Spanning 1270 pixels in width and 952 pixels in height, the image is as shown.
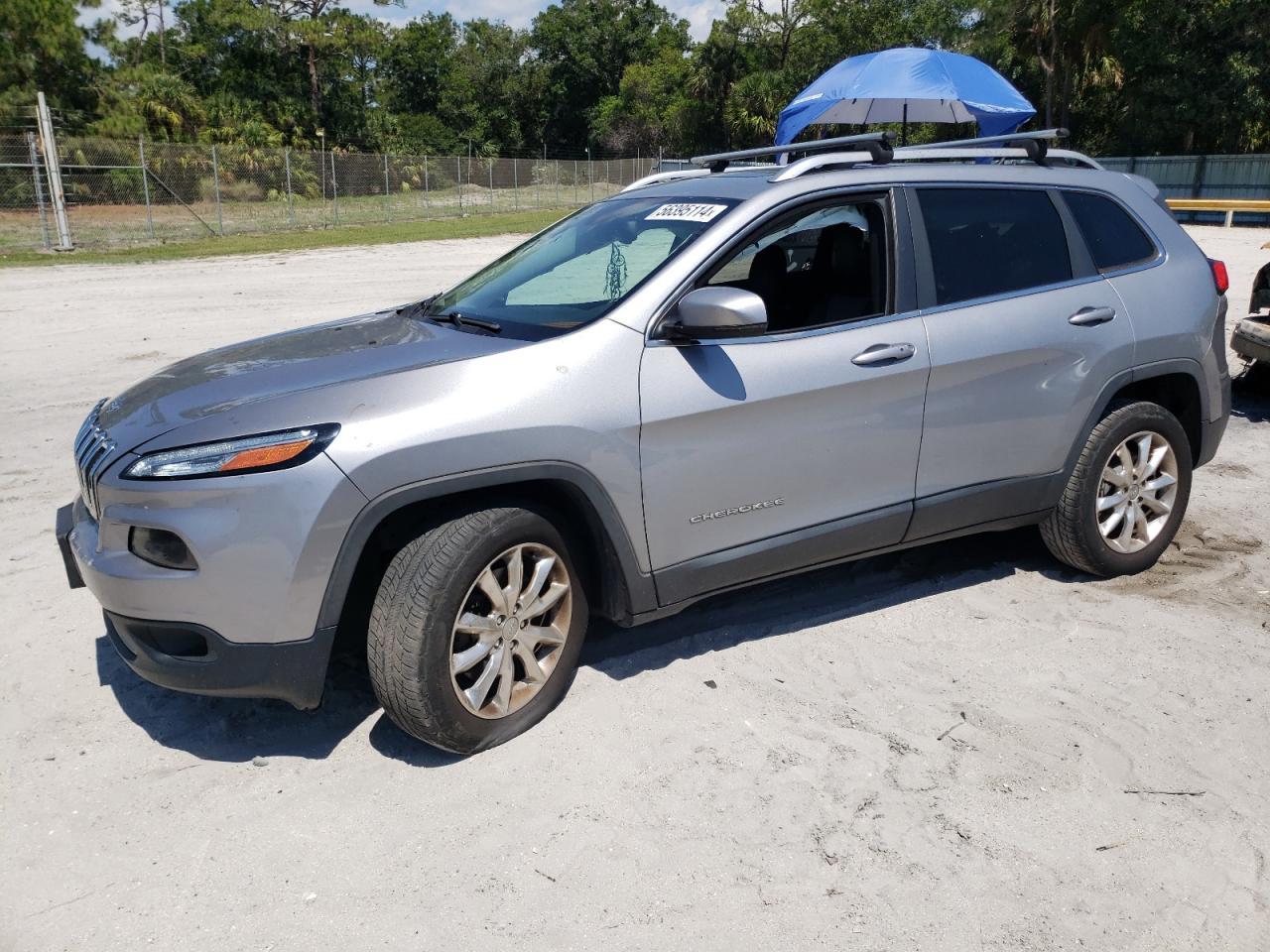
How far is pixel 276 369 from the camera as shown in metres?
3.53

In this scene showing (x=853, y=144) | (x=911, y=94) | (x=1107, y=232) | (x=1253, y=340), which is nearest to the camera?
(x=853, y=144)

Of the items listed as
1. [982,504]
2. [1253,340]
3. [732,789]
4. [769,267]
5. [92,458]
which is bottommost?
[732,789]

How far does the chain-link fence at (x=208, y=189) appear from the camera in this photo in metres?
23.3

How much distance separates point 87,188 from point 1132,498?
81.3 ft

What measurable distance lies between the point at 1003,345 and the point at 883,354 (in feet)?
1.94

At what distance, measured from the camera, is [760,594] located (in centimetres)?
462

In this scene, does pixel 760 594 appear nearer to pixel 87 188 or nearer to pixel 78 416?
pixel 78 416

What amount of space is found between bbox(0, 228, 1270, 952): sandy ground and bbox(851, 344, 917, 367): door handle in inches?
43.0

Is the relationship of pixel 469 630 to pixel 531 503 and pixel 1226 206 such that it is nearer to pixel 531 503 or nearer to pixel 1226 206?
pixel 531 503

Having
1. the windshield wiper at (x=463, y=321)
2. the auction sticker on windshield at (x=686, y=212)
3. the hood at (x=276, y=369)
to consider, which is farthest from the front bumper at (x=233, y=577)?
the auction sticker on windshield at (x=686, y=212)

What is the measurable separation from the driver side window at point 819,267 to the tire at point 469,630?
1.23 metres

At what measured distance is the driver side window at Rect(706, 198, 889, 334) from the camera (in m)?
3.98

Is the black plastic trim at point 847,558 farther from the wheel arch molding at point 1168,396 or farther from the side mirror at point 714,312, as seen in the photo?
the side mirror at point 714,312

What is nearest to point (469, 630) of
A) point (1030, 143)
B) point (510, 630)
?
point (510, 630)
